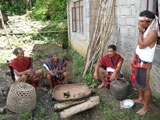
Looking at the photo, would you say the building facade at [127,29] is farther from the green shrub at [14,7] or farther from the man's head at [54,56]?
the green shrub at [14,7]

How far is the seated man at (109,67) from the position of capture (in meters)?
3.81

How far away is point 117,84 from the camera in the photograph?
11.7 feet

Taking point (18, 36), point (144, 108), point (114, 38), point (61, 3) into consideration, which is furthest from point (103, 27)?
point (61, 3)

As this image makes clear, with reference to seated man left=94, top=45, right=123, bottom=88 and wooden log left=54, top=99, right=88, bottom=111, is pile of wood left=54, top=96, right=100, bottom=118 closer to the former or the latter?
wooden log left=54, top=99, right=88, bottom=111

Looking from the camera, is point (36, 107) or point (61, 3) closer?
point (36, 107)

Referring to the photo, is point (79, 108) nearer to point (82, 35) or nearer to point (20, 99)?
point (20, 99)

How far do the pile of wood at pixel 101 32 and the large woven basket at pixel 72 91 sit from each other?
966 millimetres

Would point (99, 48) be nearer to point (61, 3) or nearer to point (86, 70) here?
point (86, 70)

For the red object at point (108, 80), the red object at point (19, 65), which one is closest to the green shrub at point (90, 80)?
the red object at point (108, 80)

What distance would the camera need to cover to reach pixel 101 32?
15.4ft

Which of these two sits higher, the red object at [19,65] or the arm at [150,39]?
the arm at [150,39]

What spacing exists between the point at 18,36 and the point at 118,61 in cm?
779

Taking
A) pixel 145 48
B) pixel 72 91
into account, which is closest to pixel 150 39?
pixel 145 48

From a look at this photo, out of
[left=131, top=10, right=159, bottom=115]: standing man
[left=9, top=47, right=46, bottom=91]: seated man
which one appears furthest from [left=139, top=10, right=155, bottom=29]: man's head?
[left=9, top=47, right=46, bottom=91]: seated man
